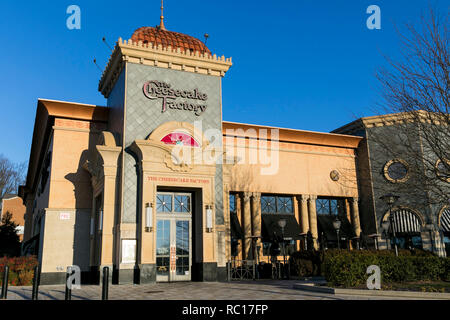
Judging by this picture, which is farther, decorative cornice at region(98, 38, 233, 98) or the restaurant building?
→ decorative cornice at region(98, 38, 233, 98)

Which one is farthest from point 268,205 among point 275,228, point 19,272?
point 19,272

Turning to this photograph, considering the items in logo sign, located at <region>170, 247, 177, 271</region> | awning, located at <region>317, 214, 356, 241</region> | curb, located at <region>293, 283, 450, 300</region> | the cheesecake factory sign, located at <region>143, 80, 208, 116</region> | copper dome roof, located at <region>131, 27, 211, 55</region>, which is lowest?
curb, located at <region>293, 283, 450, 300</region>

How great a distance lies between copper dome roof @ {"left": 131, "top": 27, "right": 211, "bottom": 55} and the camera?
2088cm

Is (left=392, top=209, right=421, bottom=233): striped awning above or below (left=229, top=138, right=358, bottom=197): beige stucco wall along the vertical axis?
below

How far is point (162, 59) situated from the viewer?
19.7m

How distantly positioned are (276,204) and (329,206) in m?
4.37

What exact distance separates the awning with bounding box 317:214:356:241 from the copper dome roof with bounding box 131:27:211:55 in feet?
46.3

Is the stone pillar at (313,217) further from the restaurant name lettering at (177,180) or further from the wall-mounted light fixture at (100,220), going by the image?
the wall-mounted light fixture at (100,220)

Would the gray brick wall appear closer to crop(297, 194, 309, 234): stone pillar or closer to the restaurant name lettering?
the restaurant name lettering
